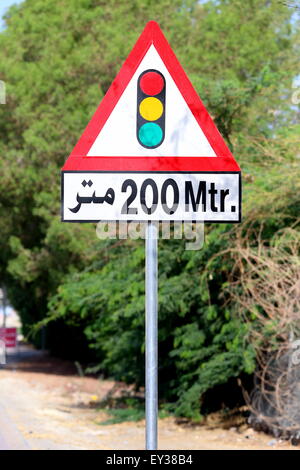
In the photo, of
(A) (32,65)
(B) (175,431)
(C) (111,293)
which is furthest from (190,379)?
(A) (32,65)

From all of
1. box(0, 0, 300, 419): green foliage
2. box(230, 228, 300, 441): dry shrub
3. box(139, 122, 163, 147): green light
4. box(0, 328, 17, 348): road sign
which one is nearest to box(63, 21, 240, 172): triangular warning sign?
box(139, 122, 163, 147): green light

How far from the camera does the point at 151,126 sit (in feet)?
10.3

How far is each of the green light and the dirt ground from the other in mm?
6534

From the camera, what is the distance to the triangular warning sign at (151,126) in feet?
10.3

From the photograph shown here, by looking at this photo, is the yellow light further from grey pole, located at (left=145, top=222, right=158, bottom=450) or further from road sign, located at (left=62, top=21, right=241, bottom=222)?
grey pole, located at (left=145, top=222, right=158, bottom=450)

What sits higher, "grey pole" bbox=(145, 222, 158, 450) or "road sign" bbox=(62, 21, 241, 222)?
"road sign" bbox=(62, 21, 241, 222)

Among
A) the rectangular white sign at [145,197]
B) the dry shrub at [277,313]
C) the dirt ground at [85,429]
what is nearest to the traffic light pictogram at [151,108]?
the rectangular white sign at [145,197]

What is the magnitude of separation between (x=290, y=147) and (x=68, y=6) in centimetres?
1479

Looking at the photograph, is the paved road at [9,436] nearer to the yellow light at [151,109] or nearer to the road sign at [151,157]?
the road sign at [151,157]

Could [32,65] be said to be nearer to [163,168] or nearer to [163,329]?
[163,329]

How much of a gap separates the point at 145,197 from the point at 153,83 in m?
0.47

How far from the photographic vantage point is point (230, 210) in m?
3.15

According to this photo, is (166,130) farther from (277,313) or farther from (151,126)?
(277,313)

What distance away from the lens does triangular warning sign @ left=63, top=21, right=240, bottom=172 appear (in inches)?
123
